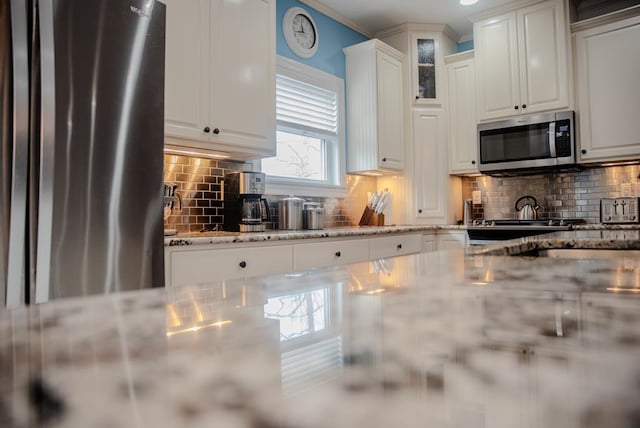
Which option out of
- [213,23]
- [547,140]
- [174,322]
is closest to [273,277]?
[174,322]

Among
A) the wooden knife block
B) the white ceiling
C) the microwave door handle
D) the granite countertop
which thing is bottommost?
the granite countertop

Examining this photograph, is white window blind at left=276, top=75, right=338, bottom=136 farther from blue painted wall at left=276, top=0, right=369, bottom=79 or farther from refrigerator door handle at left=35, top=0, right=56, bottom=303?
refrigerator door handle at left=35, top=0, right=56, bottom=303

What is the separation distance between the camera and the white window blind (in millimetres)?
3529

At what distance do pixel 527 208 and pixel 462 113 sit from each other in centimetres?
107

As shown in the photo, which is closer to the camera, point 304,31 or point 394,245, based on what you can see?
point 394,245

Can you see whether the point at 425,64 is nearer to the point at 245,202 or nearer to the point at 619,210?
the point at 619,210

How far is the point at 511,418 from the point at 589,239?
4.33 ft

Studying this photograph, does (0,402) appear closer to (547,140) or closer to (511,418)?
(511,418)

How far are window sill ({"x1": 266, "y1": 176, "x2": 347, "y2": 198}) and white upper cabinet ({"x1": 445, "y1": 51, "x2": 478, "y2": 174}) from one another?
115cm

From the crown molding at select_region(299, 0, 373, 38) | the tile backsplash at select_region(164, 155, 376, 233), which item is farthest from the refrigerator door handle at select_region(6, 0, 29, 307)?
the crown molding at select_region(299, 0, 373, 38)

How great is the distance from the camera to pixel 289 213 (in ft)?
10.8

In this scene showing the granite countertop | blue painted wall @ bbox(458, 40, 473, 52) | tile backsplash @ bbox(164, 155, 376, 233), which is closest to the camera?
the granite countertop

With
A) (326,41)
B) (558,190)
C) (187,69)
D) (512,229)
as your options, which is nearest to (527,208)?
(558,190)

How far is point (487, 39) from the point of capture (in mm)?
3967
